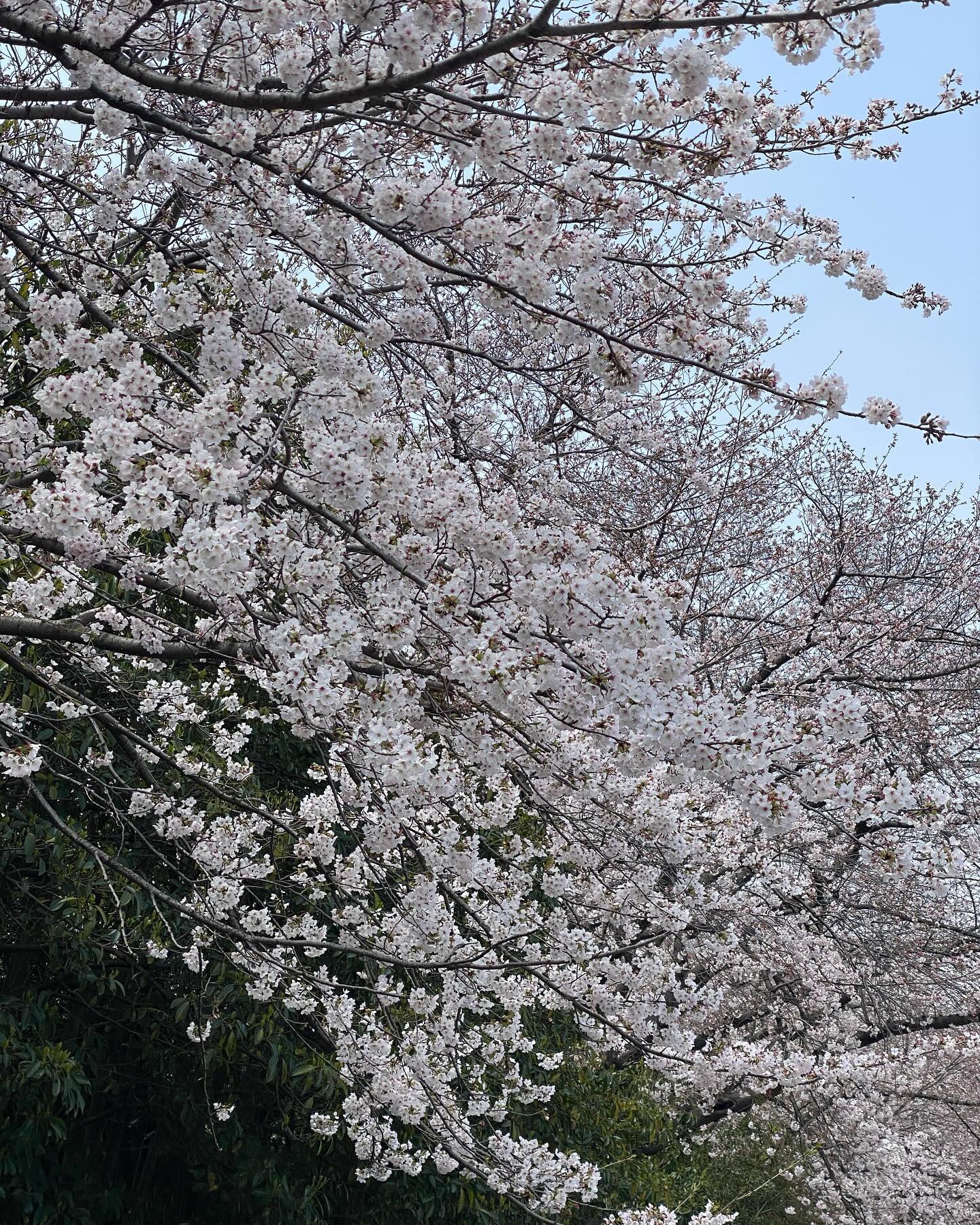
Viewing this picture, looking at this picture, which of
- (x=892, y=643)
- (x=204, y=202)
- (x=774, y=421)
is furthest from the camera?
(x=774, y=421)

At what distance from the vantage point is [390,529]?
9.50 feet

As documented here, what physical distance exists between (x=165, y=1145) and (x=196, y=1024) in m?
0.82

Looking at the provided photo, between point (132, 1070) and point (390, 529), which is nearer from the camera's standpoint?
point (390, 529)

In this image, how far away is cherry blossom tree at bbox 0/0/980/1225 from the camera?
253cm

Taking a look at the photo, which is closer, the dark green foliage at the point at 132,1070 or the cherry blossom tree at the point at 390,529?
the cherry blossom tree at the point at 390,529

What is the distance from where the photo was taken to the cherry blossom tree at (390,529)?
253 cm

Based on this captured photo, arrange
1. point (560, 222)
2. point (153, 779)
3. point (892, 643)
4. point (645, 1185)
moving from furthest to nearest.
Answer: point (892, 643), point (645, 1185), point (153, 779), point (560, 222)

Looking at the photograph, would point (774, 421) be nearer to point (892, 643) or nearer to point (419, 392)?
point (892, 643)

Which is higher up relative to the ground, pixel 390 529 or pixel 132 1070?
pixel 390 529

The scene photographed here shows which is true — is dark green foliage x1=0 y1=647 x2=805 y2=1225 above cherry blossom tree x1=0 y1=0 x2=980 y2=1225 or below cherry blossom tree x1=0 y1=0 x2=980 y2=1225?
below

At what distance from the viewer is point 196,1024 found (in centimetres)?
367

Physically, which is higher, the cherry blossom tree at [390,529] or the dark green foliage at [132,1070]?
the cherry blossom tree at [390,529]

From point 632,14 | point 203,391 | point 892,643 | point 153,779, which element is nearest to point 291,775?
point 153,779

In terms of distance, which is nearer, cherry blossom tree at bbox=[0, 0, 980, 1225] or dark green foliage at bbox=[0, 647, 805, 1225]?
cherry blossom tree at bbox=[0, 0, 980, 1225]
